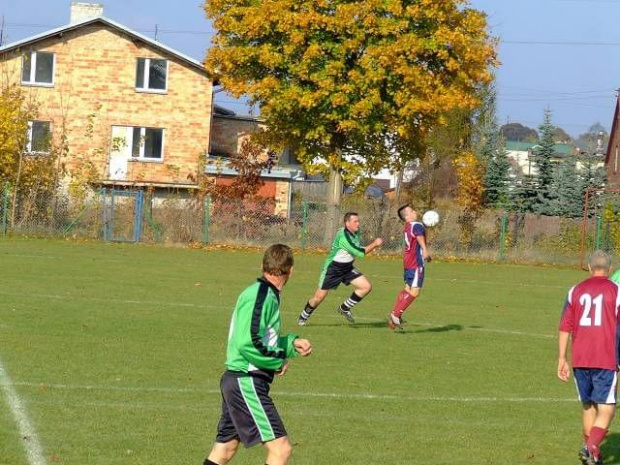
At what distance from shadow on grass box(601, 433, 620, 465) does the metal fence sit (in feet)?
89.8

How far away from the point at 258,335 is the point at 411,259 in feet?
34.6

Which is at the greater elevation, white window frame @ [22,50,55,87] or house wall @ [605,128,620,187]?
white window frame @ [22,50,55,87]

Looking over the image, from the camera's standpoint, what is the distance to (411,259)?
57.3 ft

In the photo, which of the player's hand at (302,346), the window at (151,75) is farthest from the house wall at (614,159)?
the player's hand at (302,346)

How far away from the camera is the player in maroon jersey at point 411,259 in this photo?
17.1 metres

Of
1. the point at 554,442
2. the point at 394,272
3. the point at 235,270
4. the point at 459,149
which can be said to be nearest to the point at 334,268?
the point at 554,442

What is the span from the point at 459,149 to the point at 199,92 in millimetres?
13572

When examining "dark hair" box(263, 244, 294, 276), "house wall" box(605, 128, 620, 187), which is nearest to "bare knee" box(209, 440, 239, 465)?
"dark hair" box(263, 244, 294, 276)

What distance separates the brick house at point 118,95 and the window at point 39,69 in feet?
0.14

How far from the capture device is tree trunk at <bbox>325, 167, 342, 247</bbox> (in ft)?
128

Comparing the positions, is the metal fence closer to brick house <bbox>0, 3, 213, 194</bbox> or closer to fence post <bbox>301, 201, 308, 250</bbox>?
fence post <bbox>301, 201, 308, 250</bbox>

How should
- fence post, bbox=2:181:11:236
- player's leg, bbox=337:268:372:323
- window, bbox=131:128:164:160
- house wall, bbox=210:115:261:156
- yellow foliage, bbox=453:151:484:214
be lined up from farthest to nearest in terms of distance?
house wall, bbox=210:115:261:156
window, bbox=131:128:164:160
yellow foliage, bbox=453:151:484:214
fence post, bbox=2:181:11:236
player's leg, bbox=337:268:372:323

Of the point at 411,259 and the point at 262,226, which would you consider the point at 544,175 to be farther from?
the point at 411,259

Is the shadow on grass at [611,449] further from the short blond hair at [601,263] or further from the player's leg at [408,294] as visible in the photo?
the player's leg at [408,294]
